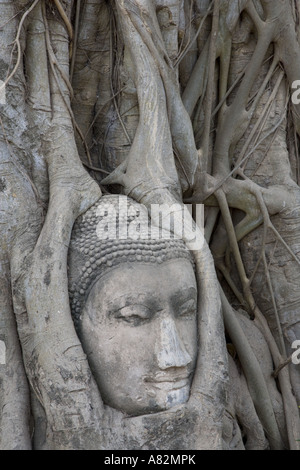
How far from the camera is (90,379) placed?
2.18 m

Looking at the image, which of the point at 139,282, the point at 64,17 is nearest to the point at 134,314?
the point at 139,282

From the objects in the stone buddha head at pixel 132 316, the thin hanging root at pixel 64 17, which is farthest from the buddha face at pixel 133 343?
the thin hanging root at pixel 64 17

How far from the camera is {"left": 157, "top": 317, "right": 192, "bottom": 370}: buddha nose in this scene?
2.23 meters

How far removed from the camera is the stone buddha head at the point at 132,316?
7.35ft

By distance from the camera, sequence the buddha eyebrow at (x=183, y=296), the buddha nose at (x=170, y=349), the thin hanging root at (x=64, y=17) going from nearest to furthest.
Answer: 1. the buddha nose at (x=170, y=349)
2. the buddha eyebrow at (x=183, y=296)
3. the thin hanging root at (x=64, y=17)

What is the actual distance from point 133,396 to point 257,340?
1.01 m

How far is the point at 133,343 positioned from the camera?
2.24 metres

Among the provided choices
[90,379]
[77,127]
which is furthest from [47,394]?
[77,127]

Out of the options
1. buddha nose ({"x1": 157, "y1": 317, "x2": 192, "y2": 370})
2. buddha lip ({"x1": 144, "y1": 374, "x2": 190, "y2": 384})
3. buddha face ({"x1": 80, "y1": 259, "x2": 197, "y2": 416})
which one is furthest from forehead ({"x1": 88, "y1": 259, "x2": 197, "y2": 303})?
buddha lip ({"x1": 144, "y1": 374, "x2": 190, "y2": 384})

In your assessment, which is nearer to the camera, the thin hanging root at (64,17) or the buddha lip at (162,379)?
the buddha lip at (162,379)

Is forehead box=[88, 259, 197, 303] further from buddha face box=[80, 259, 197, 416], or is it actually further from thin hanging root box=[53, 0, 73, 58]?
thin hanging root box=[53, 0, 73, 58]

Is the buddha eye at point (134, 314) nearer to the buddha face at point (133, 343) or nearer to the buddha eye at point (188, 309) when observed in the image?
the buddha face at point (133, 343)

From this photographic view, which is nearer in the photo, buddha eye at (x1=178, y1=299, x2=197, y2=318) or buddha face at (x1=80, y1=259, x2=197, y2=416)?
buddha face at (x1=80, y1=259, x2=197, y2=416)
